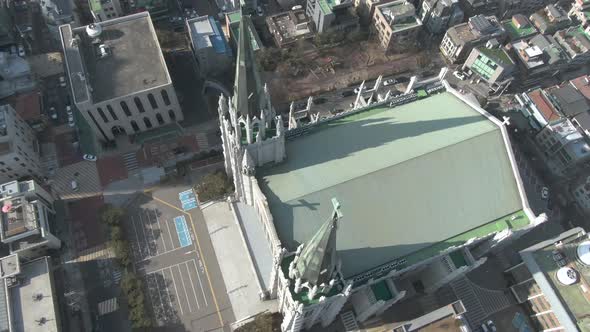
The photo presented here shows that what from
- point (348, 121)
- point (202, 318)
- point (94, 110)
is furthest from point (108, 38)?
point (202, 318)

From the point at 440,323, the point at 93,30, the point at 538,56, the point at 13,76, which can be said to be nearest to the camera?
the point at 440,323

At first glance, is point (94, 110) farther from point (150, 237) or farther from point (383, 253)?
point (383, 253)

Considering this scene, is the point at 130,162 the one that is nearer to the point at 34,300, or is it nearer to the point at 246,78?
the point at 34,300

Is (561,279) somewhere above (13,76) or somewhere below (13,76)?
below

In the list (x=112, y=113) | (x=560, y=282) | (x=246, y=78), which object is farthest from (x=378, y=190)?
(x=112, y=113)

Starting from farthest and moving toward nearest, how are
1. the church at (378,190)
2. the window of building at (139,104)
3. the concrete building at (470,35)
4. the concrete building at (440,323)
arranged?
the concrete building at (470,35), the window of building at (139,104), the concrete building at (440,323), the church at (378,190)

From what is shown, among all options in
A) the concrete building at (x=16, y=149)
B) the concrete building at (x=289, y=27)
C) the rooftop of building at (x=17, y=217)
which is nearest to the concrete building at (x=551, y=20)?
the concrete building at (x=289, y=27)

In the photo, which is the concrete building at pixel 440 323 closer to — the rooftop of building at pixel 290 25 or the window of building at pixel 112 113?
the window of building at pixel 112 113
